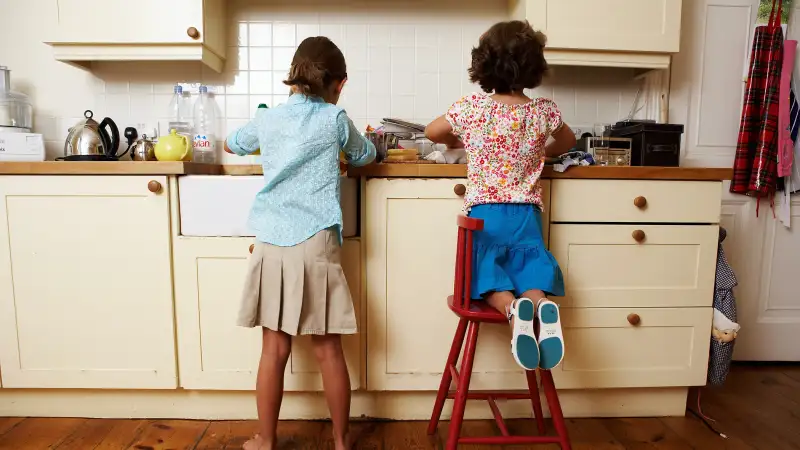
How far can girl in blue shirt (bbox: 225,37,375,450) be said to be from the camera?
1.35m

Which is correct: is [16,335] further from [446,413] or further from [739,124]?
[739,124]

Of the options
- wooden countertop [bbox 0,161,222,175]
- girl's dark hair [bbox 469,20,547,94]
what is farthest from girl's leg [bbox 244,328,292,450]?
girl's dark hair [bbox 469,20,547,94]

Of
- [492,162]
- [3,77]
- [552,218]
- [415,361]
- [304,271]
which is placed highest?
[3,77]

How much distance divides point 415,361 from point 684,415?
1.01 meters

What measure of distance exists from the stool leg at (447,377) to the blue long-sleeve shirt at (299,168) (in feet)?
1.60

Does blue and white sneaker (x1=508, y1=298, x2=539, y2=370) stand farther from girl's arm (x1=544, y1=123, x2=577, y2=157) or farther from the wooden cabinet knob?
the wooden cabinet knob

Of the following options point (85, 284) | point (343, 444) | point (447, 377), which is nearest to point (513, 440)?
point (447, 377)

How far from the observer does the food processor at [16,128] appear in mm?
1738

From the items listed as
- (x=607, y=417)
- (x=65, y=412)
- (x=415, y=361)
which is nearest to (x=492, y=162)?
(x=415, y=361)

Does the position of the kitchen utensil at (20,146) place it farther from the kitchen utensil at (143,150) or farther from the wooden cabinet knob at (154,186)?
the wooden cabinet knob at (154,186)

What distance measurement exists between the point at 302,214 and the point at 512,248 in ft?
1.97

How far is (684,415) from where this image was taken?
182 centimetres

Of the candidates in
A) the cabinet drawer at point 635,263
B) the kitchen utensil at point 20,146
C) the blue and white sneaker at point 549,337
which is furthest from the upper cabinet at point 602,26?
the kitchen utensil at point 20,146

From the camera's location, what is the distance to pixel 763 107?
2.16m
